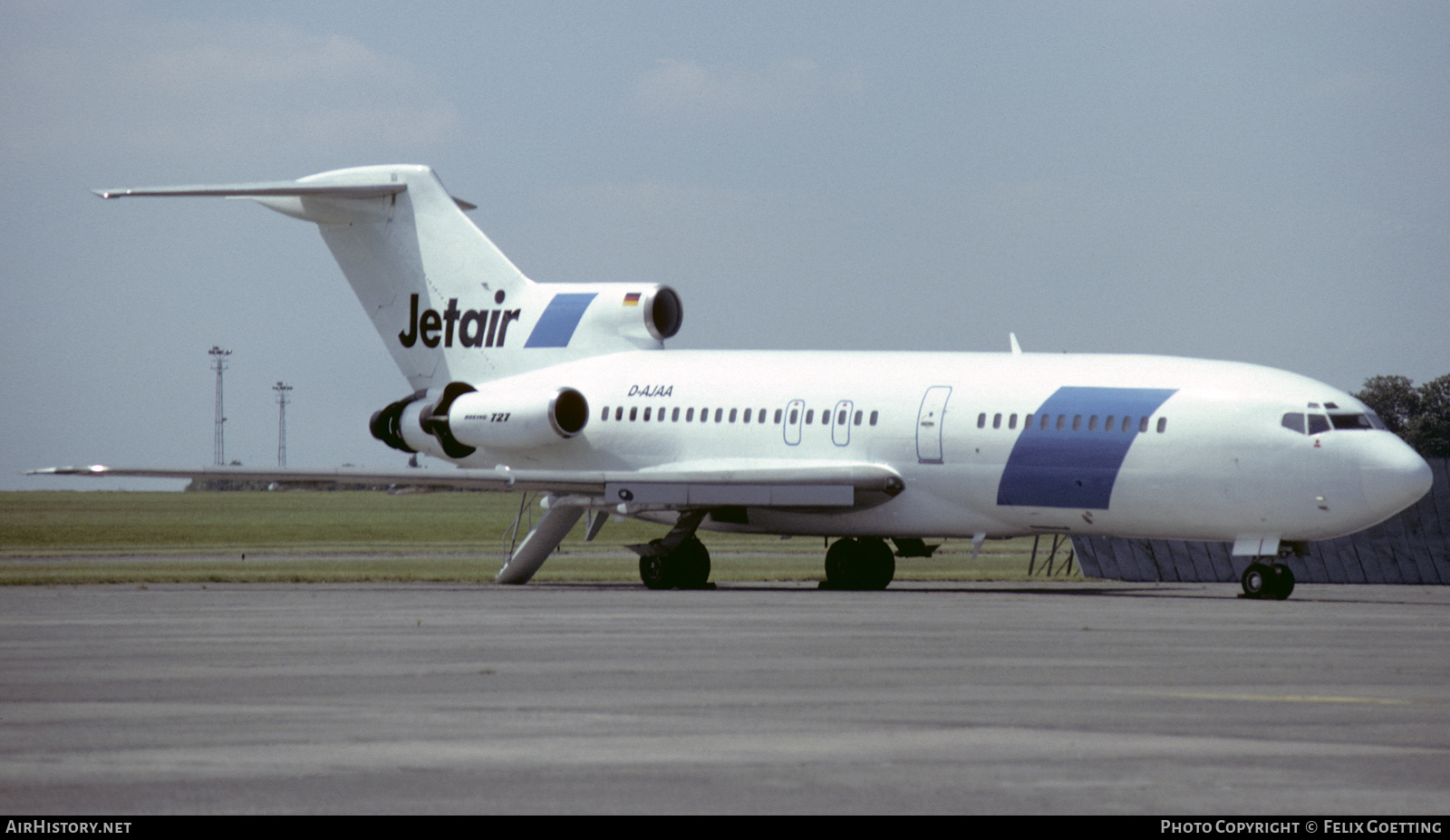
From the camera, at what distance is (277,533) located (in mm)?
79125

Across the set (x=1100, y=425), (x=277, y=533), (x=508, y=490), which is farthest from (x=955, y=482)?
(x=277, y=533)

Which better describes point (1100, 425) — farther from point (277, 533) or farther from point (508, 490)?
point (277, 533)

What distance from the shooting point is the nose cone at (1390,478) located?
107 ft

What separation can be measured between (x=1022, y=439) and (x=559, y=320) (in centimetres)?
1212

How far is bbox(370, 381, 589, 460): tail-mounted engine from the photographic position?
42.4 meters

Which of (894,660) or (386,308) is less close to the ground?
(386,308)

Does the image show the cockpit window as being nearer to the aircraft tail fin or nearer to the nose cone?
the nose cone

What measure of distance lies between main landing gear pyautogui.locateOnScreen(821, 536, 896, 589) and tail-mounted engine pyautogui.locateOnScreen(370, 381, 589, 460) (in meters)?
6.14

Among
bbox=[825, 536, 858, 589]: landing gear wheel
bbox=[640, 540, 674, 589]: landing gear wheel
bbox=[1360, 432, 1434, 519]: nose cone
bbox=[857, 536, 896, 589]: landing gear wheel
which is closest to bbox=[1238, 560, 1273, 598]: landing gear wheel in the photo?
bbox=[1360, 432, 1434, 519]: nose cone

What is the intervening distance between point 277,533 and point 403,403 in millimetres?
35299

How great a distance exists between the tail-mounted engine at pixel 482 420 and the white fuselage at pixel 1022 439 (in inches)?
22.1

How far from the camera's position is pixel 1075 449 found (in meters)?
35.0

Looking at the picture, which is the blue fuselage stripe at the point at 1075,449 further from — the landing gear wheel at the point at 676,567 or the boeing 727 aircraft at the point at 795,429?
the landing gear wheel at the point at 676,567

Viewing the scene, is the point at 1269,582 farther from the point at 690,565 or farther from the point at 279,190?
the point at 279,190
